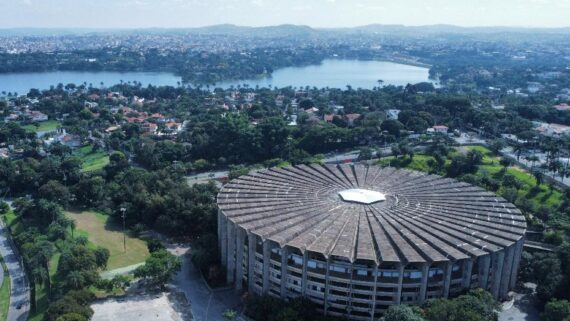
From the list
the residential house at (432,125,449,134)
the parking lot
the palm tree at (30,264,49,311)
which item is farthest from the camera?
the residential house at (432,125,449,134)

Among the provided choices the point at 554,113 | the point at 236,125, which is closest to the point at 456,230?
the point at 236,125

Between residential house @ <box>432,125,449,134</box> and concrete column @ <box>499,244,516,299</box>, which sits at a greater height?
residential house @ <box>432,125,449,134</box>

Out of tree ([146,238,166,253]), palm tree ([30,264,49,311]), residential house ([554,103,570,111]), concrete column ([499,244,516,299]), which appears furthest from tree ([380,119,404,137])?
palm tree ([30,264,49,311])

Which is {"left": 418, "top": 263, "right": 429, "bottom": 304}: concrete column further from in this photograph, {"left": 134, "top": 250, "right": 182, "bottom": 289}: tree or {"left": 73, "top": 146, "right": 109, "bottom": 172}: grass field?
{"left": 73, "top": 146, "right": 109, "bottom": 172}: grass field

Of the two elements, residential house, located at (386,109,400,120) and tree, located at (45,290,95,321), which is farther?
residential house, located at (386,109,400,120)

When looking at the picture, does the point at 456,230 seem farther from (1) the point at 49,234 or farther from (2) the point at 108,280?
(1) the point at 49,234

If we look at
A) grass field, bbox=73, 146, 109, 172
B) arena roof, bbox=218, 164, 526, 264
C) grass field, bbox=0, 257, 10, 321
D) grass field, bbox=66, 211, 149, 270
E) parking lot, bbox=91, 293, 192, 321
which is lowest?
grass field, bbox=0, 257, 10, 321

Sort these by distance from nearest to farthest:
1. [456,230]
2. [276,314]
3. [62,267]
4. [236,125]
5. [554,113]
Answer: [276,314] < [456,230] < [62,267] < [236,125] < [554,113]
